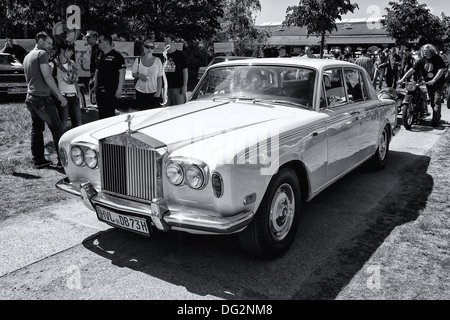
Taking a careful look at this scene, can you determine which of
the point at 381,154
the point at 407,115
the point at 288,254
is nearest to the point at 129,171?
the point at 288,254

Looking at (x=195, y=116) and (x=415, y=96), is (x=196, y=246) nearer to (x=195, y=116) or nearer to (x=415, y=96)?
(x=195, y=116)

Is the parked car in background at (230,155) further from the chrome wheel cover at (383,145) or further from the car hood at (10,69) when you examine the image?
the car hood at (10,69)

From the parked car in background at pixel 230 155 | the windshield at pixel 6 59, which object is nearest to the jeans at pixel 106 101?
the parked car in background at pixel 230 155

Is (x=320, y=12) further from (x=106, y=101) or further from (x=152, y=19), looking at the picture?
(x=106, y=101)

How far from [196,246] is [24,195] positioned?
2.58 m

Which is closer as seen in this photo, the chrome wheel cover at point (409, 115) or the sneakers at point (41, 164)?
the sneakers at point (41, 164)

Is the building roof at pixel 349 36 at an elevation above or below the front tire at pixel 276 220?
above

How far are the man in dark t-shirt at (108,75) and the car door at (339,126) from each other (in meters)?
3.53

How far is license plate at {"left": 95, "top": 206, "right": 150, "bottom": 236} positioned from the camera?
11.6 feet

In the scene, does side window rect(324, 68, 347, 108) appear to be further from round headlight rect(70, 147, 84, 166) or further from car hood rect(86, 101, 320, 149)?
round headlight rect(70, 147, 84, 166)

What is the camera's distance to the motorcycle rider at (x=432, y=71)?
1005 cm

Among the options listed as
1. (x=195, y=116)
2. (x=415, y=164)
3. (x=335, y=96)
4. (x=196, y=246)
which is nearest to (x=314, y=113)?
(x=335, y=96)

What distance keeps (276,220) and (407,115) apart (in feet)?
23.9
